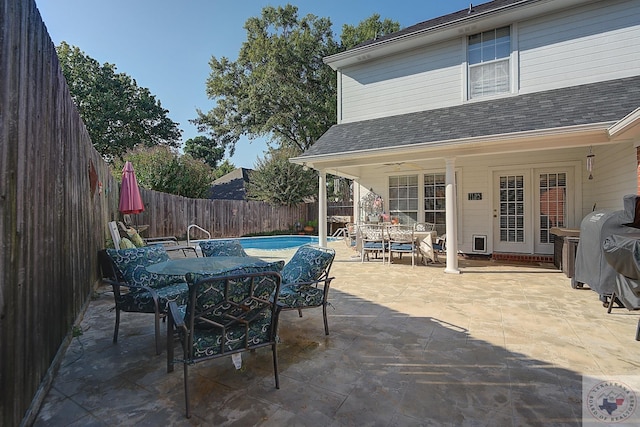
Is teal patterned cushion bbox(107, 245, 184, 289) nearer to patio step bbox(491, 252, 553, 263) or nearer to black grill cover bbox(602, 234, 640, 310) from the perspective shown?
black grill cover bbox(602, 234, 640, 310)

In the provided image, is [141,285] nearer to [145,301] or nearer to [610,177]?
[145,301]

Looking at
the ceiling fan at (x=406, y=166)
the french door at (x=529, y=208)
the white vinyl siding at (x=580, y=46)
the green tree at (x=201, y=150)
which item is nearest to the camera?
the white vinyl siding at (x=580, y=46)

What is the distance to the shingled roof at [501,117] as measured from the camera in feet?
17.3

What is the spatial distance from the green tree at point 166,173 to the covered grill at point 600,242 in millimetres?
13513

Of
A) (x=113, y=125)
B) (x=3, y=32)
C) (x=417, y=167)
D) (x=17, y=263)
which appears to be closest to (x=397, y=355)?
(x=17, y=263)

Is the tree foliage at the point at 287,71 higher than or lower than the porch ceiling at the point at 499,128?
higher

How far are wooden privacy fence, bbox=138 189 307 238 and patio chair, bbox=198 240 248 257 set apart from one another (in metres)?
7.37

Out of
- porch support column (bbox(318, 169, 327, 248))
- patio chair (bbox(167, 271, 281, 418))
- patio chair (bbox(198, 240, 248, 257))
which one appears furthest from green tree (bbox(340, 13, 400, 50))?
patio chair (bbox(167, 271, 281, 418))

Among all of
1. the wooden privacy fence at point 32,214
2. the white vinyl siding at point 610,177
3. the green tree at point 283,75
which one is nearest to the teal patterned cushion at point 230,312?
the wooden privacy fence at point 32,214

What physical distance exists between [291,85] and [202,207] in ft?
32.7

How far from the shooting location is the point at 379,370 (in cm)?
251

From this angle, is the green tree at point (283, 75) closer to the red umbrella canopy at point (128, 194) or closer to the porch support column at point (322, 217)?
the porch support column at point (322, 217)

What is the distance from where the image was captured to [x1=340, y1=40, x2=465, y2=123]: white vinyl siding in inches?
304

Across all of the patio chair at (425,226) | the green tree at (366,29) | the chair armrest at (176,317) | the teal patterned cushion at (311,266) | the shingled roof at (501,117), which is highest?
the green tree at (366,29)
